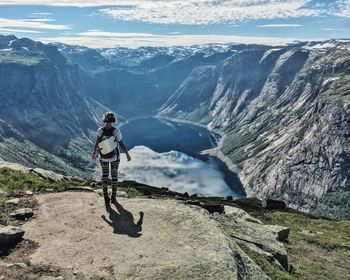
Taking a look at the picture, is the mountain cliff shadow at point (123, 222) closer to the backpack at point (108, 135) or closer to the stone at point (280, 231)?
the backpack at point (108, 135)

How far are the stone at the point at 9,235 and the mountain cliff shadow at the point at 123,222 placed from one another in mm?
5254

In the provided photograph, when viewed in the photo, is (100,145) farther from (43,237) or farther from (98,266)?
(98,266)

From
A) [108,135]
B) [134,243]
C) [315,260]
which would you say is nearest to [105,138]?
[108,135]

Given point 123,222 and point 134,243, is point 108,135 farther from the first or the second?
point 134,243

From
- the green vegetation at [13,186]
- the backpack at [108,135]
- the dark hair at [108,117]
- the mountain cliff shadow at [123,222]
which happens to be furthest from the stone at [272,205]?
the mountain cliff shadow at [123,222]

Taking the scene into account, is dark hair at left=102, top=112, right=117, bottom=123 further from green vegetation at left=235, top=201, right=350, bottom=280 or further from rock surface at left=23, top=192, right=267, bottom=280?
green vegetation at left=235, top=201, right=350, bottom=280

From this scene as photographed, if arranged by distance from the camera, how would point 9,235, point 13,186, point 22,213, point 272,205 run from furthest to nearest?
point 272,205, point 13,186, point 22,213, point 9,235

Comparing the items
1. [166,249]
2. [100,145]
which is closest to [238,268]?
[166,249]

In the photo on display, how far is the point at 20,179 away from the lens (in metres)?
40.1

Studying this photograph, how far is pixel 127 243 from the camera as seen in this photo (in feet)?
77.9

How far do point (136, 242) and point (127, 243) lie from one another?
51cm

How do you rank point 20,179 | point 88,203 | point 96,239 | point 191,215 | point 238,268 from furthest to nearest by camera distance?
point 20,179 < point 88,203 < point 191,215 < point 96,239 < point 238,268

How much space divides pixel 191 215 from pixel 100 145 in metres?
8.51

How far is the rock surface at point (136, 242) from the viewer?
2111 centimetres
